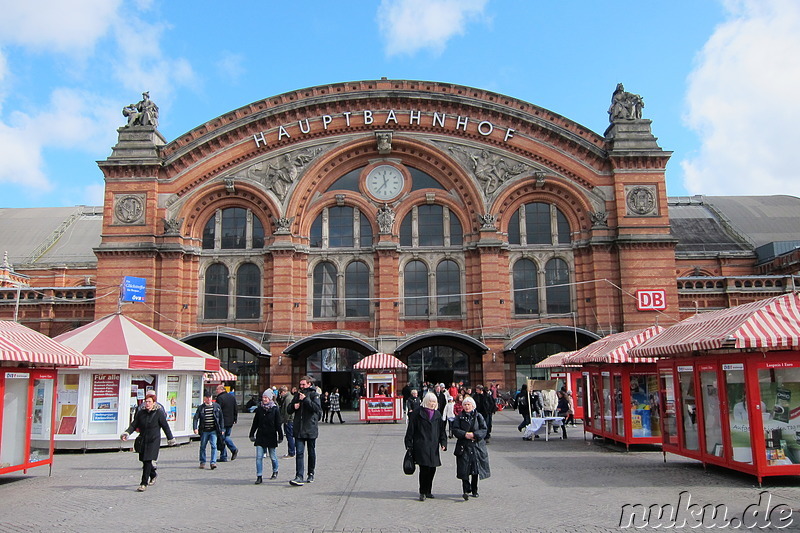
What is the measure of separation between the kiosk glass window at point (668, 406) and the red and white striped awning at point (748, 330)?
135cm

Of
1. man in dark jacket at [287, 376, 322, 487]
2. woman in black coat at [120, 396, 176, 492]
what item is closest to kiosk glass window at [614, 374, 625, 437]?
man in dark jacket at [287, 376, 322, 487]

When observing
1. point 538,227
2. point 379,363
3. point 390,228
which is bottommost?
point 379,363

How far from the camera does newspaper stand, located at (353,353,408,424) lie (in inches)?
1173

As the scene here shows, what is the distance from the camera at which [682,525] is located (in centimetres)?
980

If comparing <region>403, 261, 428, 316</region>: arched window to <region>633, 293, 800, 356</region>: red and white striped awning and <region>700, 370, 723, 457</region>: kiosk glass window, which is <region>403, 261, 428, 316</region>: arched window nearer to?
<region>633, 293, 800, 356</region>: red and white striped awning

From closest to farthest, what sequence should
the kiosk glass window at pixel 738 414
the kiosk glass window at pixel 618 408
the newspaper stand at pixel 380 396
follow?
the kiosk glass window at pixel 738 414 < the kiosk glass window at pixel 618 408 < the newspaper stand at pixel 380 396

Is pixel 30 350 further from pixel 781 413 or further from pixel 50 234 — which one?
pixel 50 234

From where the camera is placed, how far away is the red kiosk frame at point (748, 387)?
12617 millimetres

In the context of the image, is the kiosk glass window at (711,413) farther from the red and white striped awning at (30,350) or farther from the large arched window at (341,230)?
the large arched window at (341,230)

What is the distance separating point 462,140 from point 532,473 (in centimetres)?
2625

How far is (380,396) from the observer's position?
3005 centimetres

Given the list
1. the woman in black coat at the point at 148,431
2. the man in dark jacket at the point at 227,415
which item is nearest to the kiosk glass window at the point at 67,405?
the man in dark jacket at the point at 227,415

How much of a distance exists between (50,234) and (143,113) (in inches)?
886

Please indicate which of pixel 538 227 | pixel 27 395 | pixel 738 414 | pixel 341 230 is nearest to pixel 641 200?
pixel 538 227
